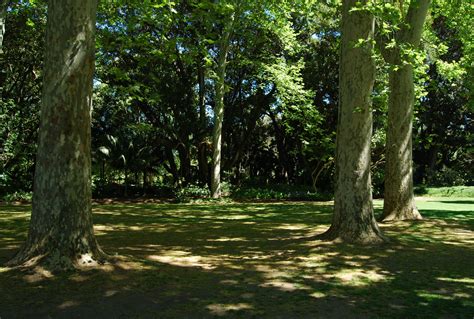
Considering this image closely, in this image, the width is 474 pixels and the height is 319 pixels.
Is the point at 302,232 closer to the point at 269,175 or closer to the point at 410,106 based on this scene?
the point at 410,106

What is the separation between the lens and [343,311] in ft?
15.9

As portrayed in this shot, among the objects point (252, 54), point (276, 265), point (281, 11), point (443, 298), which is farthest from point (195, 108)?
point (443, 298)

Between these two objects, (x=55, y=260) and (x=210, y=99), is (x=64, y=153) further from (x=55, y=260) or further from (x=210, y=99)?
(x=210, y=99)

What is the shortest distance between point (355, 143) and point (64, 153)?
5.23 m

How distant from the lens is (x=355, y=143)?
28.4 feet

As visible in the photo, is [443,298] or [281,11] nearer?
[443,298]

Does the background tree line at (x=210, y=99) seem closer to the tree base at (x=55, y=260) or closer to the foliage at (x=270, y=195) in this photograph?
the foliage at (x=270, y=195)

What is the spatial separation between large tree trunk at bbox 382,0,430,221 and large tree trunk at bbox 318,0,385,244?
396 centimetres

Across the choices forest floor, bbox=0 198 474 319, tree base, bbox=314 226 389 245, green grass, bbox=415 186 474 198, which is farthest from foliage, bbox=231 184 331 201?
tree base, bbox=314 226 389 245

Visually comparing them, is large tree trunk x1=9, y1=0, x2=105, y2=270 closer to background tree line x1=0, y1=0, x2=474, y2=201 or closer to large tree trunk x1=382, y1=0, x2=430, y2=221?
large tree trunk x1=382, y1=0, x2=430, y2=221

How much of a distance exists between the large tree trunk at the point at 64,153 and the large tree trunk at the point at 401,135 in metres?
8.74

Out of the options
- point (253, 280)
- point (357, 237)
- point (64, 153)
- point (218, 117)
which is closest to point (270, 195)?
point (218, 117)

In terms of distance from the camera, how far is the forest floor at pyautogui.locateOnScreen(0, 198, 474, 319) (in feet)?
15.9

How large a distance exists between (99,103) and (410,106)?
2042cm
